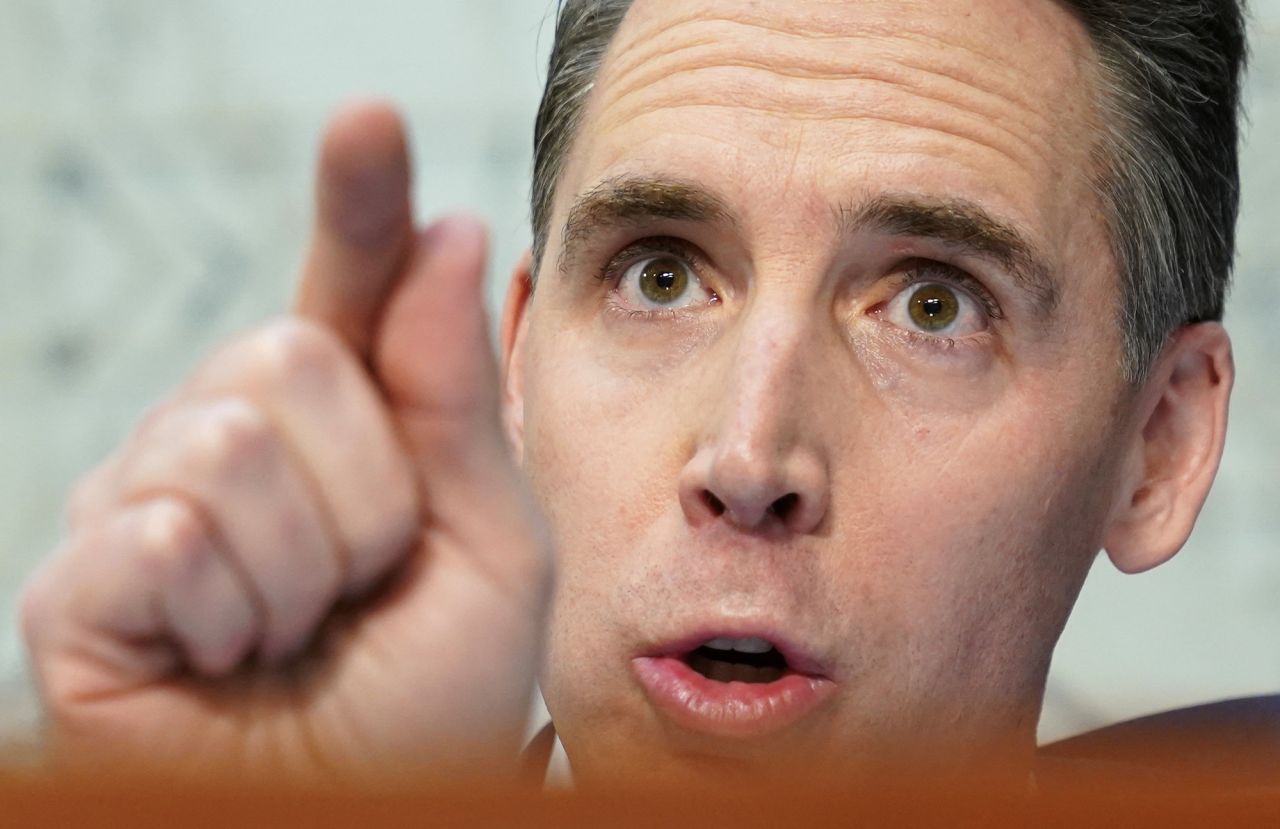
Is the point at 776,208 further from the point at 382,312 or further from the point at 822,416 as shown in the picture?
the point at 382,312

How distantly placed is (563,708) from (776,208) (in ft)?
1.31

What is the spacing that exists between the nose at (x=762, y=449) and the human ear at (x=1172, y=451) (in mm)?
373

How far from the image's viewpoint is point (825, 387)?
1.05 meters

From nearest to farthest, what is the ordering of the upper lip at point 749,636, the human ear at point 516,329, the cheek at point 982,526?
the upper lip at point 749,636 → the cheek at point 982,526 → the human ear at point 516,329

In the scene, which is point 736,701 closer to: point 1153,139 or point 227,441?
point 227,441

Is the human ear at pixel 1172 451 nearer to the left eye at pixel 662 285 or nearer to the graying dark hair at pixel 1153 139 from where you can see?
the graying dark hair at pixel 1153 139

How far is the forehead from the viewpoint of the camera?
44.2 inches

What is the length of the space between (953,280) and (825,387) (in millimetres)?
178

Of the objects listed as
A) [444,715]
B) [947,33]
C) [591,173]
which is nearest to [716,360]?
[591,173]

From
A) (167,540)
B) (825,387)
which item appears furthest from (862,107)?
(167,540)

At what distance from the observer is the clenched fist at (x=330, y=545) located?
23.7 inches

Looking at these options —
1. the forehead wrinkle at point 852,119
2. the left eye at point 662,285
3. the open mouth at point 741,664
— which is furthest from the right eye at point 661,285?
the open mouth at point 741,664

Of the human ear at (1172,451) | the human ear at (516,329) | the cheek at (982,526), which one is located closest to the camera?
the cheek at (982,526)

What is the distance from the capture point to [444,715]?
652 mm
